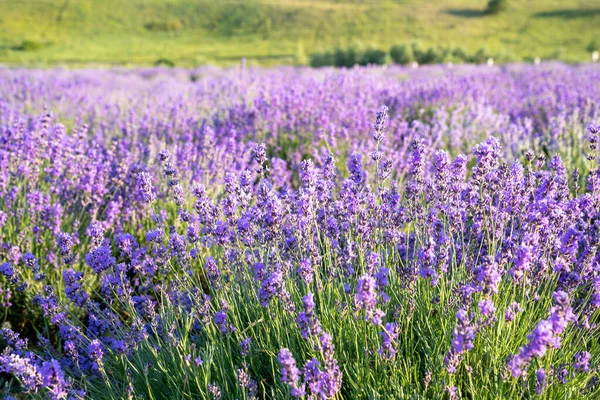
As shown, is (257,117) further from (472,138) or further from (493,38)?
(493,38)

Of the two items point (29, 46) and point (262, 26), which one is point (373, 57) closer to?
point (262, 26)

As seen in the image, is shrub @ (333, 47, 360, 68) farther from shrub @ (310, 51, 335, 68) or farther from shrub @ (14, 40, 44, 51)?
shrub @ (14, 40, 44, 51)

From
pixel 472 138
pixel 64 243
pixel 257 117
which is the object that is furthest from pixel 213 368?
pixel 472 138

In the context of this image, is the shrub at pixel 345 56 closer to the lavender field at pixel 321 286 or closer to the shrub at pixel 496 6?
the lavender field at pixel 321 286

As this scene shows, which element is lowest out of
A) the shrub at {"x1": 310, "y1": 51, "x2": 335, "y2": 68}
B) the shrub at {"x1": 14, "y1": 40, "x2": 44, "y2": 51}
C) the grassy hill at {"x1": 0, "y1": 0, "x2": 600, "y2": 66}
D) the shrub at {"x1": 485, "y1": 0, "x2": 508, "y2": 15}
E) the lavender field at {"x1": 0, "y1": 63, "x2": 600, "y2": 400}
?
the lavender field at {"x1": 0, "y1": 63, "x2": 600, "y2": 400}

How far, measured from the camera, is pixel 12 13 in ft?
145

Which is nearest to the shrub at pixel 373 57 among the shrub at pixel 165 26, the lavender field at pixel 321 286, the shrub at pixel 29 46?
the lavender field at pixel 321 286

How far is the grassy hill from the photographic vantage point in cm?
3566

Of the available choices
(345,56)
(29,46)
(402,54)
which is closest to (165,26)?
(29,46)

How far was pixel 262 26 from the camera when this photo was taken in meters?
43.9

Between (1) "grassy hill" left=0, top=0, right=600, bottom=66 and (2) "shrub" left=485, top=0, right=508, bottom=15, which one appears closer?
(1) "grassy hill" left=0, top=0, right=600, bottom=66

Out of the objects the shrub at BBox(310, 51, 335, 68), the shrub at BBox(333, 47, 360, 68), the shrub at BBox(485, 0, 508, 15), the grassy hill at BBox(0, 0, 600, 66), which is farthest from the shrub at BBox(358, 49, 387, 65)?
the shrub at BBox(485, 0, 508, 15)

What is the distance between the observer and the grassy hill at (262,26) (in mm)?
35656

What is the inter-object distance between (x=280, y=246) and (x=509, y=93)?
7.04 meters
